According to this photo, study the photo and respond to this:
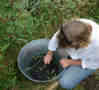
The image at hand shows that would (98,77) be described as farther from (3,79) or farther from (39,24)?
(3,79)

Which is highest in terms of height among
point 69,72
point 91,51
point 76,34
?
point 76,34

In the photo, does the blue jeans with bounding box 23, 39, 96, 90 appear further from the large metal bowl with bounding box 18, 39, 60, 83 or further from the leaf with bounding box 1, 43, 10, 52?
the leaf with bounding box 1, 43, 10, 52

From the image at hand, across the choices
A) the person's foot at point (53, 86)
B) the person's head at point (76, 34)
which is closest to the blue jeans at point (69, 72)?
the person's foot at point (53, 86)

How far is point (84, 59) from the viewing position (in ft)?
3.31

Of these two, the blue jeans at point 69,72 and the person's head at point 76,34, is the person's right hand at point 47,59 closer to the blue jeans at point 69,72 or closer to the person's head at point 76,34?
the blue jeans at point 69,72

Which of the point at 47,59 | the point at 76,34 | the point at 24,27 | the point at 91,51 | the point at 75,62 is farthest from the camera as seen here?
the point at 24,27

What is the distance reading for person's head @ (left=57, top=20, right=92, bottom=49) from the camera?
2.57ft

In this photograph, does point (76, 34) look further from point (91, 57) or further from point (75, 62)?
point (75, 62)

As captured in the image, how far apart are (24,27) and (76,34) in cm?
73

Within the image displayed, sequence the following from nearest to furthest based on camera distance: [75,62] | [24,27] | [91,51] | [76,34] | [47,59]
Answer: [76,34] < [91,51] < [75,62] < [47,59] < [24,27]

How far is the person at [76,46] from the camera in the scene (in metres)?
0.80

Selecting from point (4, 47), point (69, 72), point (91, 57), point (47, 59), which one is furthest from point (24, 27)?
point (91, 57)

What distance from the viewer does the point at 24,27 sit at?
1414 mm

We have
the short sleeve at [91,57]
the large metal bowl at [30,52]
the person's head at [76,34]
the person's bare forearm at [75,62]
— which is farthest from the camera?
the large metal bowl at [30,52]
